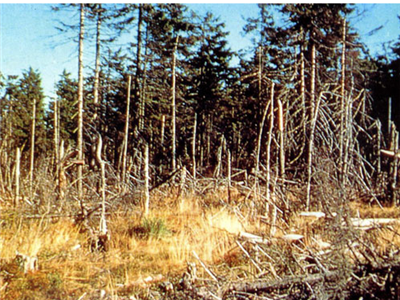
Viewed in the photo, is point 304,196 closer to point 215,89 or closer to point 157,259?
point 157,259

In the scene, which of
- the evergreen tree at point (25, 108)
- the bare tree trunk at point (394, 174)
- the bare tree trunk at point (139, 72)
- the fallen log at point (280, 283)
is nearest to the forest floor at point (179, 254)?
the fallen log at point (280, 283)

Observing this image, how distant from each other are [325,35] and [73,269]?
1434cm

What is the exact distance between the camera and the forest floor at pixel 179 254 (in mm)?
3625

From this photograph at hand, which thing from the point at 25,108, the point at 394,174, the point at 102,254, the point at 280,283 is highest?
the point at 25,108

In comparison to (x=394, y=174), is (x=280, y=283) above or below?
below

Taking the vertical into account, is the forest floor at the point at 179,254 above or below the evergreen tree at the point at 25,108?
below

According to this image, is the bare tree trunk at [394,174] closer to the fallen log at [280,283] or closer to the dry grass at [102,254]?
the dry grass at [102,254]

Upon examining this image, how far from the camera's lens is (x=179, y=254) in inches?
225

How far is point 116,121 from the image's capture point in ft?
72.4

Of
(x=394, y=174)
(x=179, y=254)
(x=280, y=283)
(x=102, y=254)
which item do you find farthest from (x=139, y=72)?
(x=280, y=283)

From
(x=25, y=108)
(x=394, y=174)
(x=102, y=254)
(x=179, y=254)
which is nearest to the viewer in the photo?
(x=179, y=254)

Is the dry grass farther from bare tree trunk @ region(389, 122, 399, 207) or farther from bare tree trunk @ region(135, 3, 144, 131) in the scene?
bare tree trunk @ region(135, 3, 144, 131)

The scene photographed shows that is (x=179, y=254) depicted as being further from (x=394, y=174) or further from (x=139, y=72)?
(x=139, y=72)

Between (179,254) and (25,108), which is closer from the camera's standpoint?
(179,254)
